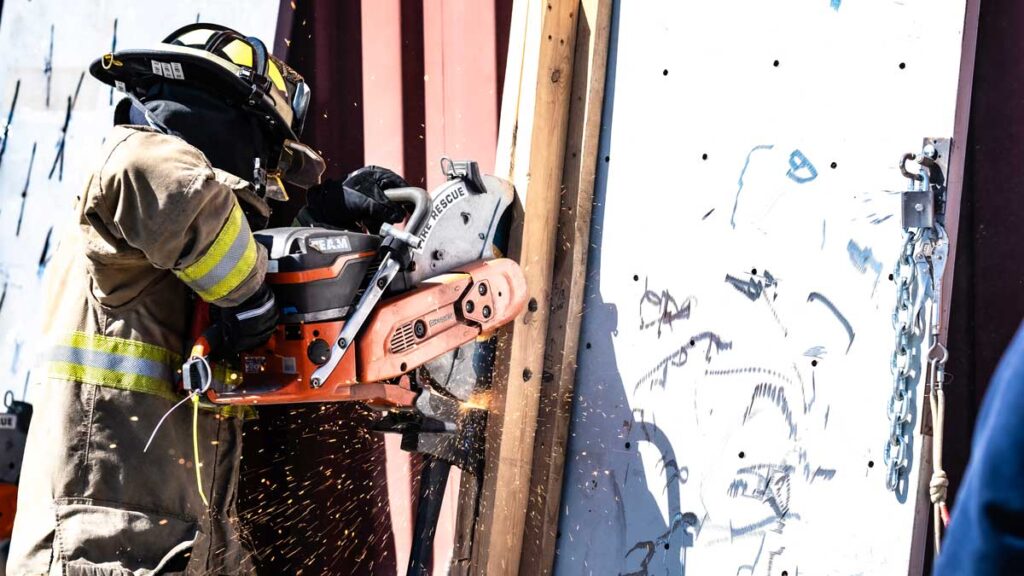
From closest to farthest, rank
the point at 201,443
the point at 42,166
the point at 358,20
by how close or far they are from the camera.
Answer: the point at 201,443
the point at 358,20
the point at 42,166

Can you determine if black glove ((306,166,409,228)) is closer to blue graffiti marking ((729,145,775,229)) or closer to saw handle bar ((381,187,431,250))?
saw handle bar ((381,187,431,250))

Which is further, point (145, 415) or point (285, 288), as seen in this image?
point (145, 415)

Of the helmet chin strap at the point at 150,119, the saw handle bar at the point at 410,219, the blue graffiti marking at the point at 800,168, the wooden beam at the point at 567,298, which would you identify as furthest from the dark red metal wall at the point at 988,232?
the helmet chin strap at the point at 150,119

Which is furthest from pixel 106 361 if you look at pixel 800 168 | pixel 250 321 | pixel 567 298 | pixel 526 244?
pixel 800 168

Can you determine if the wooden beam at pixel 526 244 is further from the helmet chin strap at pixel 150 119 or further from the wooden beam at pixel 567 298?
the helmet chin strap at pixel 150 119

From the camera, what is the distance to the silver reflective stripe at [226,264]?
2270 millimetres

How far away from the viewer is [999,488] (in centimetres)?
92

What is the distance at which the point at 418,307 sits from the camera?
2523mm

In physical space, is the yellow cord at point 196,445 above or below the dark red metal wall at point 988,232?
below

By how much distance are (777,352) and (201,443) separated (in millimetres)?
1485

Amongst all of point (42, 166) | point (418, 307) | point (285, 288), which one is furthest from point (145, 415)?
point (42, 166)

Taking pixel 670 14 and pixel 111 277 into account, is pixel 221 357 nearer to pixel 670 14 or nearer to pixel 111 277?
pixel 111 277

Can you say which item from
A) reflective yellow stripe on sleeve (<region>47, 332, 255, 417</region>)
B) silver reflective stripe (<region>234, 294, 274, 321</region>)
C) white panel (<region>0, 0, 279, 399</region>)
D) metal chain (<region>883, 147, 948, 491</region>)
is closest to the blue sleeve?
metal chain (<region>883, 147, 948, 491</region>)

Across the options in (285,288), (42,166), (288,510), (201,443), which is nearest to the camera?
(285,288)
